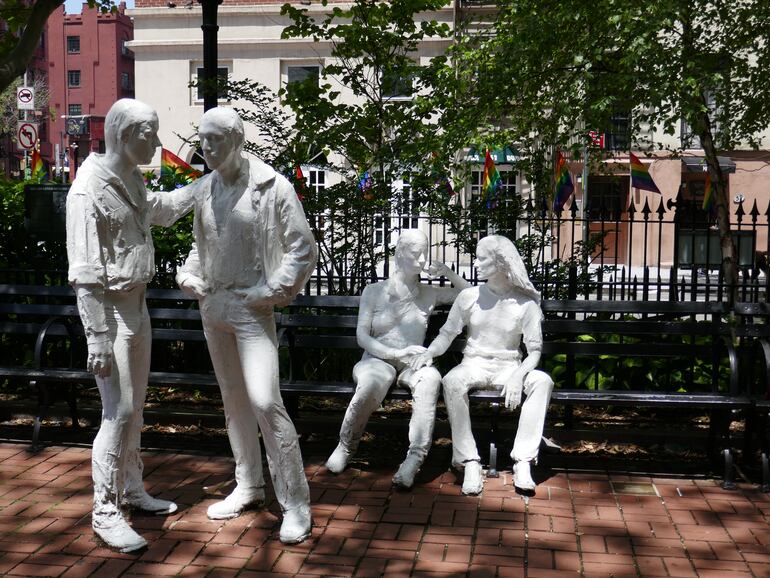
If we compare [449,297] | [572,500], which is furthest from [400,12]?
[572,500]

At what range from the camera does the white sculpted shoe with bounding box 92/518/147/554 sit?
4.61 m

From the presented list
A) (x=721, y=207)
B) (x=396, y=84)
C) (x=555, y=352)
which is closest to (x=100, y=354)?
(x=555, y=352)

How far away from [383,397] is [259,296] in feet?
4.96

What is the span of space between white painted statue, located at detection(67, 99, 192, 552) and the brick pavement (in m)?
0.32

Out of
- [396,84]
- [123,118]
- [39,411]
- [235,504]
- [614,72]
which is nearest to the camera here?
[123,118]

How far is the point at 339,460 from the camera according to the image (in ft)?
19.6

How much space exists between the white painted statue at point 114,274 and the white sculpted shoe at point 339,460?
147 centimetres

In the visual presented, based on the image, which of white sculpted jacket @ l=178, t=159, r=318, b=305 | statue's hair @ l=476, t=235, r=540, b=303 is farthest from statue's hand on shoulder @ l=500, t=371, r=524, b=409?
white sculpted jacket @ l=178, t=159, r=318, b=305

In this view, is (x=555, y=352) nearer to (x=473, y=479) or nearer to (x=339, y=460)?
(x=473, y=479)

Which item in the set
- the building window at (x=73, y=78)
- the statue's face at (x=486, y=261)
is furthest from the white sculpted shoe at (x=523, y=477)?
the building window at (x=73, y=78)

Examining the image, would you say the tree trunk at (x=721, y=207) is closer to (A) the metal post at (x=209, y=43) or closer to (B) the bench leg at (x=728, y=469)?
(B) the bench leg at (x=728, y=469)

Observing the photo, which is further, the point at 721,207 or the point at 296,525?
the point at 721,207

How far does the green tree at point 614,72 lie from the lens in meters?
6.79

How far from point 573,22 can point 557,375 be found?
270 cm
